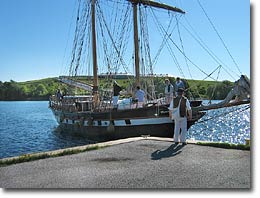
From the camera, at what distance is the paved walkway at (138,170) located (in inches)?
201

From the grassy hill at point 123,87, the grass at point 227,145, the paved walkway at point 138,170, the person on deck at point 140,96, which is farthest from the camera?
the person on deck at point 140,96

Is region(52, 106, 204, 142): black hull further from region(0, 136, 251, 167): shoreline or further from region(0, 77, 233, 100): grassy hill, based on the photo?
region(0, 136, 251, 167): shoreline

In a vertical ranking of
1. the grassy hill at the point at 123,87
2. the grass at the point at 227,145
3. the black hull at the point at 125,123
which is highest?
the grassy hill at the point at 123,87

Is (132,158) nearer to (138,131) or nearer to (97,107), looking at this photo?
(138,131)

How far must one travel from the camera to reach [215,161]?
642 cm

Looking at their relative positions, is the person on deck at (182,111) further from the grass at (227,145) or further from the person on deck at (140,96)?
the person on deck at (140,96)

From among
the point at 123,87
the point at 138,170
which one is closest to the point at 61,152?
the point at 138,170

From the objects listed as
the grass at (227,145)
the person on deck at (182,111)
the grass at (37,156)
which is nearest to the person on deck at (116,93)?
the person on deck at (182,111)

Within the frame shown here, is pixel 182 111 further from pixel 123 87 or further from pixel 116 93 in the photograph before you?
pixel 123 87

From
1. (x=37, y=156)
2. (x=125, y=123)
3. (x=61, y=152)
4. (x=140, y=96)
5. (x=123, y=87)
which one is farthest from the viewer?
(x=123, y=87)

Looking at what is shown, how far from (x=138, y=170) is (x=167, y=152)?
5.77 feet

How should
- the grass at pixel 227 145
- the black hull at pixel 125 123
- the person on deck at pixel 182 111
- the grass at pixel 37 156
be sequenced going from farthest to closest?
1. the black hull at pixel 125 123
2. the person on deck at pixel 182 111
3. the grass at pixel 227 145
4. the grass at pixel 37 156

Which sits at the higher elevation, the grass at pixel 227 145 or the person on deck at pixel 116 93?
the person on deck at pixel 116 93

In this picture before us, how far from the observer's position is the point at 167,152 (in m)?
7.47
